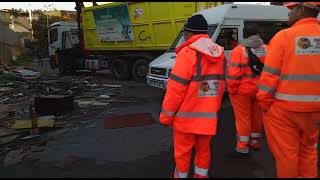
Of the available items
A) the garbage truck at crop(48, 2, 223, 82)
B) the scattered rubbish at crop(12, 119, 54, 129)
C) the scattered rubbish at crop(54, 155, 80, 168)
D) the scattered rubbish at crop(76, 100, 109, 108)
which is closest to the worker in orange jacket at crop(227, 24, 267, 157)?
the scattered rubbish at crop(54, 155, 80, 168)

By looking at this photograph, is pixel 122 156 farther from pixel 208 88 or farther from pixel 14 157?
pixel 208 88

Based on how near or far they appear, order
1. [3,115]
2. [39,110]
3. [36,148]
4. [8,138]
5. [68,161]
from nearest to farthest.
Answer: [68,161] < [36,148] < [8,138] < [39,110] < [3,115]

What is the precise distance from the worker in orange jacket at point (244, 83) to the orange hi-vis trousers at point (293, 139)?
1.68m

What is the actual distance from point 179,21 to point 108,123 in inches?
268

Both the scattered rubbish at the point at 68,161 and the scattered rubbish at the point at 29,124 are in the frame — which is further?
the scattered rubbish at the point at 29,124

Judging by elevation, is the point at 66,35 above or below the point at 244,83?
above

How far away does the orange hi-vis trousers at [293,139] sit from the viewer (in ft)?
11.8

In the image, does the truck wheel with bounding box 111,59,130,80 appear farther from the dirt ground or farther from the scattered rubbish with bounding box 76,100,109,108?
the dirt ground

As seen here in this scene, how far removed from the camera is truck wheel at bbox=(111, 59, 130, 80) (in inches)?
668

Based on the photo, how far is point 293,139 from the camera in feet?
11.9

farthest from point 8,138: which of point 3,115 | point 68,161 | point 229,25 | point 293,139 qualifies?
A: point 229,25

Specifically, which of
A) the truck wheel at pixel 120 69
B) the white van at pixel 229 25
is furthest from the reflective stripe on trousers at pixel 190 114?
the truck wheel at pixel 120 69

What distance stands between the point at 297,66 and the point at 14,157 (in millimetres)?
4383

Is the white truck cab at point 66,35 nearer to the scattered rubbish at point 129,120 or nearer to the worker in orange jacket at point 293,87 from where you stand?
the scattered rubbish at point 129,120
